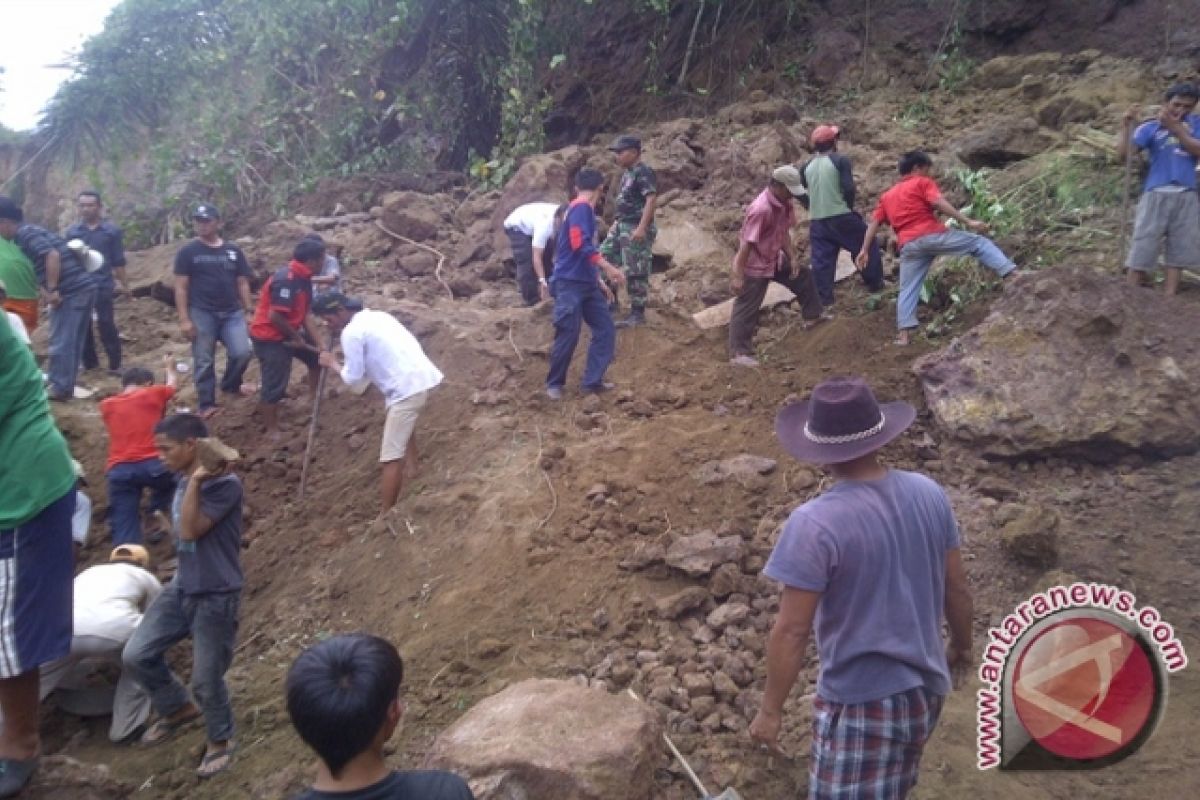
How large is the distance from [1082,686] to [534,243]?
20.9 ft

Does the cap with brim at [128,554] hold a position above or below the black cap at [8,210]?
below

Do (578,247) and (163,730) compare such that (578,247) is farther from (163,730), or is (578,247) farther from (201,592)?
(163,730)

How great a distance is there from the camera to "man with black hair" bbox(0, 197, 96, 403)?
24.0 ft

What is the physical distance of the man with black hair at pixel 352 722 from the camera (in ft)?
6.43

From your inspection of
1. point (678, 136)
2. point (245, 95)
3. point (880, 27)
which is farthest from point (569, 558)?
point (245, 95)

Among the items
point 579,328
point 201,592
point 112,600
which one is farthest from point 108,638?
point 579,328

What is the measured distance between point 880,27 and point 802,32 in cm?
114

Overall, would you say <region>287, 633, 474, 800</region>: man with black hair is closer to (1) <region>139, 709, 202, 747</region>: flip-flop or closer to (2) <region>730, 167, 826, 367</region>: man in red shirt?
(1) <region>139, 709, 202, 747</region>: flip-flop

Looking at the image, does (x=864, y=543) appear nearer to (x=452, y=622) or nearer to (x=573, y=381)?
(x=452, y=622)

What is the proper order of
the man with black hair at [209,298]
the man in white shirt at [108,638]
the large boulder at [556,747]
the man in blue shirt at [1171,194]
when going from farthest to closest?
the man with black hair at [209,298], the man in blue shirt at [1171,194], the man in white shirt at [108,638], the large boulder at [556,747]

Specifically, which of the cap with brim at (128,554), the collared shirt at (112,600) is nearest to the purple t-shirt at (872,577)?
the collared shirt at (112,600)

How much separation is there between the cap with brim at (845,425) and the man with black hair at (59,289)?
703 centimetres

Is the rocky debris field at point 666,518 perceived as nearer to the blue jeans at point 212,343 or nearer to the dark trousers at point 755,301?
the dark trousers at point 755,301

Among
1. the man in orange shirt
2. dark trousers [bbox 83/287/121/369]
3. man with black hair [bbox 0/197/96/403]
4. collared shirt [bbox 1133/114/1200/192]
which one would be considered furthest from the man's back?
collared shirt [bbox 1133/114/1200/192]
